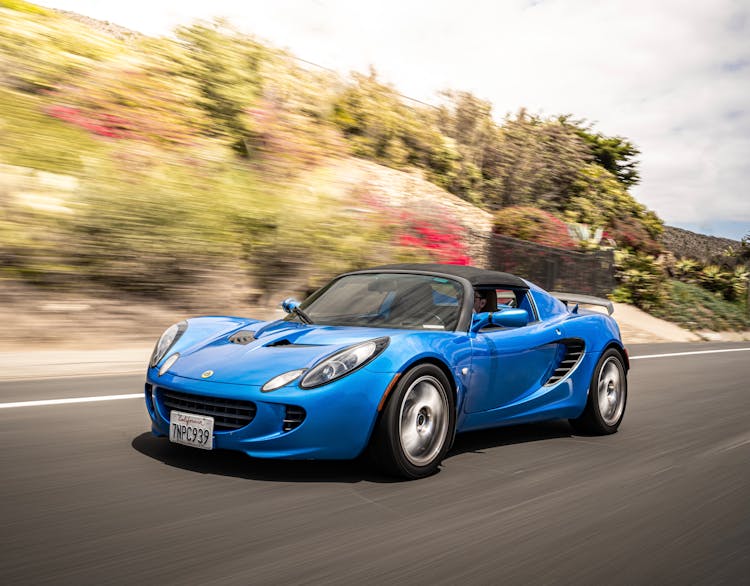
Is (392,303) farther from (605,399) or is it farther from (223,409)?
(605,399)

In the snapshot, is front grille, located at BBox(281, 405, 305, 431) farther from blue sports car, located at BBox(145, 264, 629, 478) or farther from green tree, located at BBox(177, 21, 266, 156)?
green tree, located at BBox(177, 21, 266, 156)

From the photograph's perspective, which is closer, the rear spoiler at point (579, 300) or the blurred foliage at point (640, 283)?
the rear spoiler at point (579, 300)

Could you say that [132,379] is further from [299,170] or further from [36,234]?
[299,170]

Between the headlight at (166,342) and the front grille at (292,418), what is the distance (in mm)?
1123

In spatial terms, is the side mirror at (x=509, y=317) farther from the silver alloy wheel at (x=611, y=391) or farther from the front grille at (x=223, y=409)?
the front grille at (x=223, y=409)

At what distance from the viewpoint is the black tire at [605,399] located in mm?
6344

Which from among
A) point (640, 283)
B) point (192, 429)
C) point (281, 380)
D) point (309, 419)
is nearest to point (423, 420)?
point (309, 419)

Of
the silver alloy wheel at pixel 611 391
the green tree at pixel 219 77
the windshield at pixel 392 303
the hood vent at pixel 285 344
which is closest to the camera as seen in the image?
the hood vent at pixel 285 344

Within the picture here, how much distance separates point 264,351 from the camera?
4.74 metres

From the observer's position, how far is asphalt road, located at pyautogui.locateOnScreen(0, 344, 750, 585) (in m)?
3.30

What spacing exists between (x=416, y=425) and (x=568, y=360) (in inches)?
73.8

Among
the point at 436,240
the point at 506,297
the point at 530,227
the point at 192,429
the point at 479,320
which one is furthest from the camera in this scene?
the point at 530,227

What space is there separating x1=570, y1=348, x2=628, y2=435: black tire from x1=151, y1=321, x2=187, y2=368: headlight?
306cm

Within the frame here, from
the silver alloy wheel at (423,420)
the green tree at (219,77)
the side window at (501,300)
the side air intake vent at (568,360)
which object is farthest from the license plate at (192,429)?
the green tree at (219,77)
